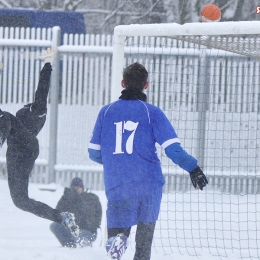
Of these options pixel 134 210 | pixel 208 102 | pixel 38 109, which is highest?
pixel 208 102

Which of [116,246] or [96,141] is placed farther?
[96,141]

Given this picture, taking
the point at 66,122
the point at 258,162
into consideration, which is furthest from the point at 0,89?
the point at 258,162

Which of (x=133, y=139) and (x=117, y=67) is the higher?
(x=117, y=67)

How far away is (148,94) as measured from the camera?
31.9 ft

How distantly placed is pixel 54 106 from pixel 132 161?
5550 mm

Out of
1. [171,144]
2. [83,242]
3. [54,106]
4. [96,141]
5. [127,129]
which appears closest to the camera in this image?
[171,144]

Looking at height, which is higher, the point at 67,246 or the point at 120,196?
the point at 120,196

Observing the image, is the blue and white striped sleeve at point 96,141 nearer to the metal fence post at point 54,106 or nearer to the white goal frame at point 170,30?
the white goal frame at point 170,30

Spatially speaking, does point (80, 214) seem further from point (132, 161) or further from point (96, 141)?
point (132, 161)

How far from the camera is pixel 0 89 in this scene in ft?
33.3

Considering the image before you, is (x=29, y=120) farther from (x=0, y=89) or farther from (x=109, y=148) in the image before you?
(x=0, y=89)

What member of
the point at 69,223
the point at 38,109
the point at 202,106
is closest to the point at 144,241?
the point at 69,223

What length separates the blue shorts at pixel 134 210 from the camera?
15.0 ft

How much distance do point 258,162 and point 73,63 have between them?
307cm
